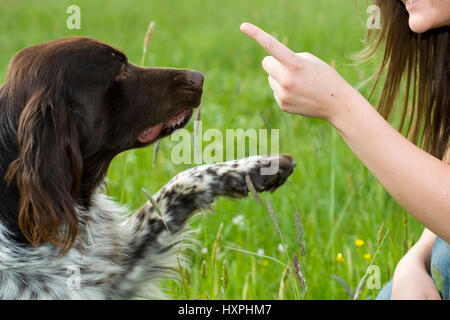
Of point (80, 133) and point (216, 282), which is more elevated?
point (80, 133)

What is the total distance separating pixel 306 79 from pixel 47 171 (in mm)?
978

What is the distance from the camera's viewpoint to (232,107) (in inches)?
240

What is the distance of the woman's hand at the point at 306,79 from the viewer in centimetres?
202

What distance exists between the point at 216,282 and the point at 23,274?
2.61 feet

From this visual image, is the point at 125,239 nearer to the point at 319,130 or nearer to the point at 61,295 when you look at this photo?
the point at 61,295

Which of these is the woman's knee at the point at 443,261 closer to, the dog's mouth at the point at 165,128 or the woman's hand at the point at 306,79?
the woman's hand at the point at 306,79

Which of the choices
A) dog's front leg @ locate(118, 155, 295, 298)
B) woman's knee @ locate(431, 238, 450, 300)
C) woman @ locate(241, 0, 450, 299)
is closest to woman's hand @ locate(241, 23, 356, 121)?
woman @ locate(241, 0, 450, 299)

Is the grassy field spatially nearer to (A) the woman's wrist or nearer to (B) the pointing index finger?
(A) the woman's wrist

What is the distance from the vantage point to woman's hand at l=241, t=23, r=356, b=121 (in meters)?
2.02

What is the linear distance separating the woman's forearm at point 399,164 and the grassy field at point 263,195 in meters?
0.44

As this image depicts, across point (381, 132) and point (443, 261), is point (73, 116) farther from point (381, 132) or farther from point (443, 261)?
point (443, 261)

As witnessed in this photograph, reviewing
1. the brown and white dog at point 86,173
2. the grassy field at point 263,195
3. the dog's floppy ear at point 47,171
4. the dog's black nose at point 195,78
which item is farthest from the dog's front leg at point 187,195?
the dog's floppy ear at point 47,171
